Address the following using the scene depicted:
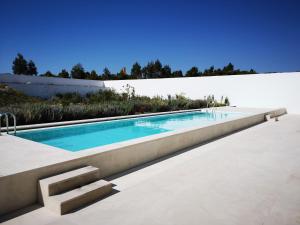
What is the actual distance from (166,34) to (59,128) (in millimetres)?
18711

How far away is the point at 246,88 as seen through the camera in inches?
582

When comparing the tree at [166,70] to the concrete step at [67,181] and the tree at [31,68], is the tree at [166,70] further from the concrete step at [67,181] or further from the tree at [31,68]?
the concrete step at [67,181]

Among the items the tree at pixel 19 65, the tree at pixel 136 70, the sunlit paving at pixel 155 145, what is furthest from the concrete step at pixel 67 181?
the tree at pixel 19 65

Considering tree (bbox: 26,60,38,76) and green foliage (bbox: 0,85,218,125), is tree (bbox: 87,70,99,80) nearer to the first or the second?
tree (bbox: 26,60,38,76)

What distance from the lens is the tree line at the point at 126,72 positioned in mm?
37344

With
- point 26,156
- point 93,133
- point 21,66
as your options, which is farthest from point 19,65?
point 26,156

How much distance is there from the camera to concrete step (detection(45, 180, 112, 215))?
2.42 metres

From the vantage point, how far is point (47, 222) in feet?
7.39

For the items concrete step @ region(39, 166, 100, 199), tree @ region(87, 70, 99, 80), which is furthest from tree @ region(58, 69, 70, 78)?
concrete step @ region(39, 166, 100, 199)

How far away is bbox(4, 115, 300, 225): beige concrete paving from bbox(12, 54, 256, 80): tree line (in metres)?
32.3

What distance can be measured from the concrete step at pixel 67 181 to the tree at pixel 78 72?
3626cm

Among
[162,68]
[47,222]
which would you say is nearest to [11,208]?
[47,222]

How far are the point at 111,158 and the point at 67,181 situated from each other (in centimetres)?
97

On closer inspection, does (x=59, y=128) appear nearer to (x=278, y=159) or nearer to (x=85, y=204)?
(x=85, y=204)
